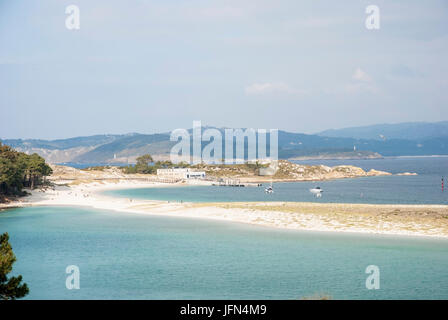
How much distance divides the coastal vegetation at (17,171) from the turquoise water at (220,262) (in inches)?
933

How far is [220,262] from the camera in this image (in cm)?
3209

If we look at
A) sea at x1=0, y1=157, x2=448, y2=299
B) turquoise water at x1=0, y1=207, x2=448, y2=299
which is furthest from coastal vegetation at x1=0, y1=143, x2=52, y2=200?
turquoise water at x1=0, y1=207, x2=448, y2=299

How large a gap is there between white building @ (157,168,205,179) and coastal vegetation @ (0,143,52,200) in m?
60.0

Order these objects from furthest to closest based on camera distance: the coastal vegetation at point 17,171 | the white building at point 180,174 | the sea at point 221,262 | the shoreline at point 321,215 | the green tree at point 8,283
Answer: the white building at point 180,174
the coastal vegetation at point 17,171
the shoreline at point 321,215
the sea at point 221,262
the green tree at point 8,283

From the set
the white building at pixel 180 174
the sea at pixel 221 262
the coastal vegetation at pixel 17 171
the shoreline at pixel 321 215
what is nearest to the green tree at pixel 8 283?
the sea at pixel 221 262

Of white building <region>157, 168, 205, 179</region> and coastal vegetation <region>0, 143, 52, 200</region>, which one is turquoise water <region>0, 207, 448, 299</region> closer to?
coastal vegetation <region>0, 143, 52, 200</region>

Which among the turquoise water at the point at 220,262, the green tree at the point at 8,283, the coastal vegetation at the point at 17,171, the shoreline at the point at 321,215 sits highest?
the coastal vegetation at the point at 17,171

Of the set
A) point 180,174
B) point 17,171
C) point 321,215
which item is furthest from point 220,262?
point 180,174

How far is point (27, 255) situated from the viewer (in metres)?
35.6

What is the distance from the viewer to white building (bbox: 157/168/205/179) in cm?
15488

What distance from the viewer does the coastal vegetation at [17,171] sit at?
70.7 metres

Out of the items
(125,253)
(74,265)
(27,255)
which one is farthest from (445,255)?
(27,255)

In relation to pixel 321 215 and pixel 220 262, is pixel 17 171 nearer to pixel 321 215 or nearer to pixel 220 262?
pixel 321 215

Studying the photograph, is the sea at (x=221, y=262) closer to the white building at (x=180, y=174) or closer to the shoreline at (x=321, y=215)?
the shoreline at (x=321, y=215)
